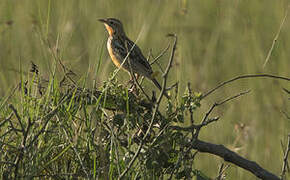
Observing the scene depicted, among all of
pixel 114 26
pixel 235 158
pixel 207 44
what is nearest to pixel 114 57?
pixel 114 26

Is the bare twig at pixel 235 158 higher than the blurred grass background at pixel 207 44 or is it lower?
lower

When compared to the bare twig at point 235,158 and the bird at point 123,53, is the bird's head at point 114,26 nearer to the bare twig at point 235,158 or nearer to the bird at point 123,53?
the bird at point 123,53

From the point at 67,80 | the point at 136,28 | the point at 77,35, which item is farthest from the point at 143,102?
the point at 77,35

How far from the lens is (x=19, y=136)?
3.80 metres

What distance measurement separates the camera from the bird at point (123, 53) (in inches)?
250

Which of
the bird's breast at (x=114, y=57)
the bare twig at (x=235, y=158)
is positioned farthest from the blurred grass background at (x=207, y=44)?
the bare twig at (x=235, y=158)

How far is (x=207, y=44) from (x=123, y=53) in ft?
9.62

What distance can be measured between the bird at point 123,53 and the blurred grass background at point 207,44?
251 millimetres

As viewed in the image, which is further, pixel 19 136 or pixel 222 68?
pixel 222 68

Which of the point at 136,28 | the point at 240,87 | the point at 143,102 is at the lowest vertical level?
the point at 143,102

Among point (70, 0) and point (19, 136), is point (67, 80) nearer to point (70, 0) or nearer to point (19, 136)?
point (19, 136)

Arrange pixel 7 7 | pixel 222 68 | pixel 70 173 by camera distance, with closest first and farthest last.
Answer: pixel 70 173 < pixel 7 7 < pixel 222 68

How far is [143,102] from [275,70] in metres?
4.50

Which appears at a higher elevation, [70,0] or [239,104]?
[70,0]
